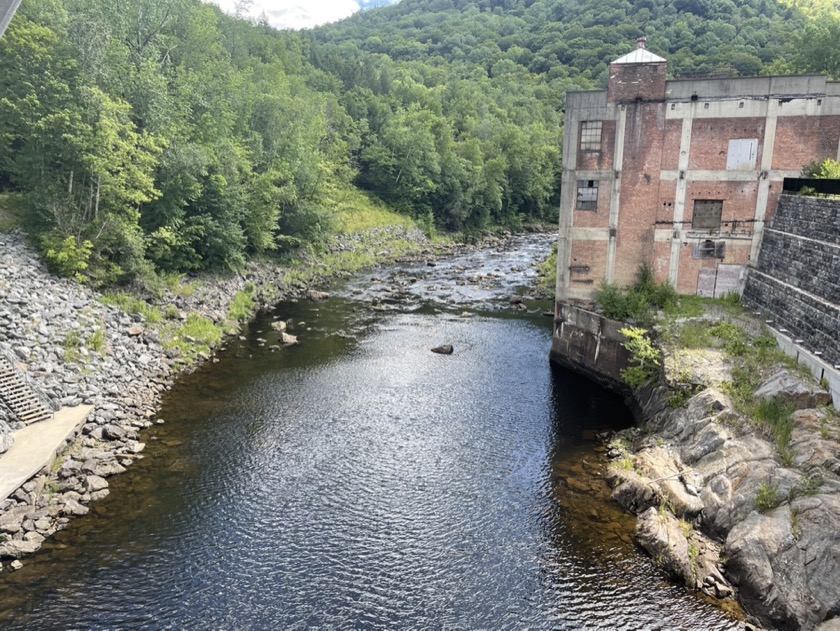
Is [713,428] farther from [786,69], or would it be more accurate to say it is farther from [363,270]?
[786,69]

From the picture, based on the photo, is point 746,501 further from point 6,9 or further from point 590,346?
point 6,9

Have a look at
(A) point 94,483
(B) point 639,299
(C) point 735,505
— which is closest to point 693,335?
(B) point 639,299

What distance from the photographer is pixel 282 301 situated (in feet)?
146

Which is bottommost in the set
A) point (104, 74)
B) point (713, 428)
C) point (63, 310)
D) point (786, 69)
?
point (713, 428)

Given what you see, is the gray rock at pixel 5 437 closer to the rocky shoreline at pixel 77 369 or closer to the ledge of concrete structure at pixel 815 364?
the rocky shoreline at pixel 77 369

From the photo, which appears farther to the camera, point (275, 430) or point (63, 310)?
point (63, 310)

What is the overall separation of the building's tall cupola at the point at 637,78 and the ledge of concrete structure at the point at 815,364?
43.3 feet

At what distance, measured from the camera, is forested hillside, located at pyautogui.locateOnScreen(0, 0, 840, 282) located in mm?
31375

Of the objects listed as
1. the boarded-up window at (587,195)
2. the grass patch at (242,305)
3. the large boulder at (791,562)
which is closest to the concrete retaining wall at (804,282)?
the large boulder at (791,562)

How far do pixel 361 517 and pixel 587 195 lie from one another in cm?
2103

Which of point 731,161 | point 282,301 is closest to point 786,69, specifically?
point 731,161

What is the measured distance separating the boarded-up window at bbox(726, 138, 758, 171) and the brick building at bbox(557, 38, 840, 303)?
0.05 metres

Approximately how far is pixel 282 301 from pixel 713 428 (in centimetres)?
3181

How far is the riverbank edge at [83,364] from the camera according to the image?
17656 millimetres
